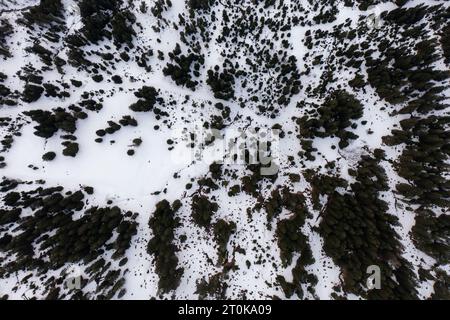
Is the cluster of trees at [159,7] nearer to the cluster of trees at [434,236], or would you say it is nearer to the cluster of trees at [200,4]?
the cluster of trees at [200,4]

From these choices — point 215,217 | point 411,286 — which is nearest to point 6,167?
point 215,217

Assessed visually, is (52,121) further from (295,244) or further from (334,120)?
(334,120)

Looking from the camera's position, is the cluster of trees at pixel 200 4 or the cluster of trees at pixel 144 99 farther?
the cluster of trees at pixel 200 4

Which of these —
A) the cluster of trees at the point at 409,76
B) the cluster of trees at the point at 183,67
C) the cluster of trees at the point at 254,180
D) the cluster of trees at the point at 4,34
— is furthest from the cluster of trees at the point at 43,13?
the cluster of trees at the point at 409,76

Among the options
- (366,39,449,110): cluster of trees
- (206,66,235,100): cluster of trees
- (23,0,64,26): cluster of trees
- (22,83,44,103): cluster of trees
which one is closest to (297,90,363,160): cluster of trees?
(366,39,449,110): cluster of trees

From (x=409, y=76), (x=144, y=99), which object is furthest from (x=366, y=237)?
(x=144, y=99)

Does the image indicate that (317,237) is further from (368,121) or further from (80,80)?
(80,80)
